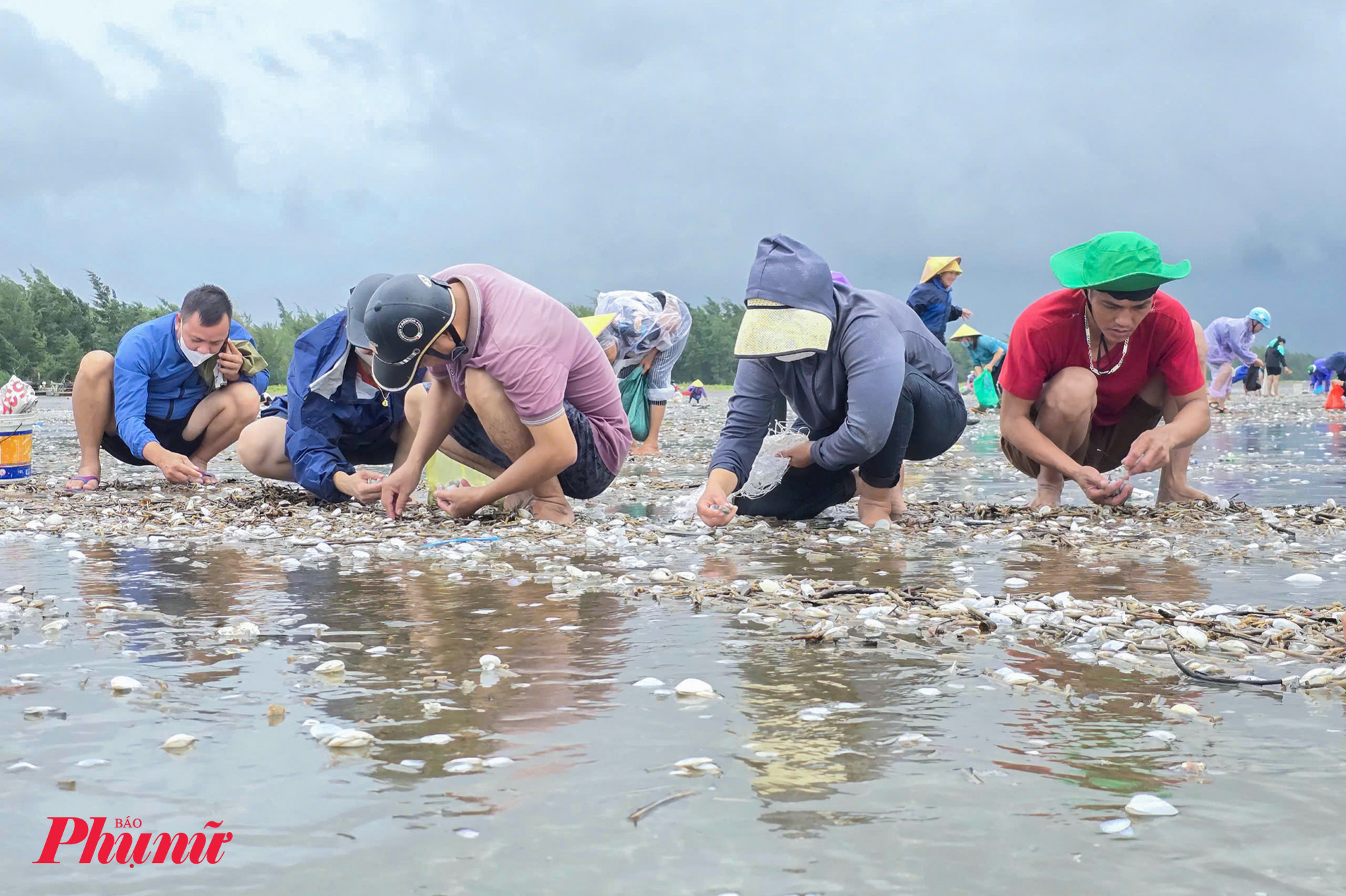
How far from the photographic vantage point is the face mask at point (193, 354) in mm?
7750

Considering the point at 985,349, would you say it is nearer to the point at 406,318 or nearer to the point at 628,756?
the point at 406,318

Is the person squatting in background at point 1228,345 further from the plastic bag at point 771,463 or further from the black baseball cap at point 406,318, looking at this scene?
the black baseball cap at point 406,318

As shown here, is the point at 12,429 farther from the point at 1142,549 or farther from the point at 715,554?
the point at 1142,549

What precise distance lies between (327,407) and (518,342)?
74.4 inches

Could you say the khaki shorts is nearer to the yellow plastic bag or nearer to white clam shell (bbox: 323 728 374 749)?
the yellow plastic bag

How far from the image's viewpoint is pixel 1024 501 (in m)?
7.01

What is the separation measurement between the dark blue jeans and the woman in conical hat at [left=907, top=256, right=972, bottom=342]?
330 inches

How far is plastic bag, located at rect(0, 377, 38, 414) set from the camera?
31.3ft

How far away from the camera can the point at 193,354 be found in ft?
25.5

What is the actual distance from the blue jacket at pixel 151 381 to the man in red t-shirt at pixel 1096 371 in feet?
16.5

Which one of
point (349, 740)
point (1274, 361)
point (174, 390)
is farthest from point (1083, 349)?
point (1274, 361)

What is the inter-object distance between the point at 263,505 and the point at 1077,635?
4.92 metres

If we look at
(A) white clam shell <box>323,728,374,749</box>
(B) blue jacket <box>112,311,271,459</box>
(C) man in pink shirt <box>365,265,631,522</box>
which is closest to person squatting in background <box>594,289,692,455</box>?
(C) man in pink shirt <box>365,265,631,522</box>

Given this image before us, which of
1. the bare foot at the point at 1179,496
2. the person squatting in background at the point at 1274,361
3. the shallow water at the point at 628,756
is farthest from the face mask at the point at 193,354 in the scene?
the person squatting in background at the point at 1274,361
